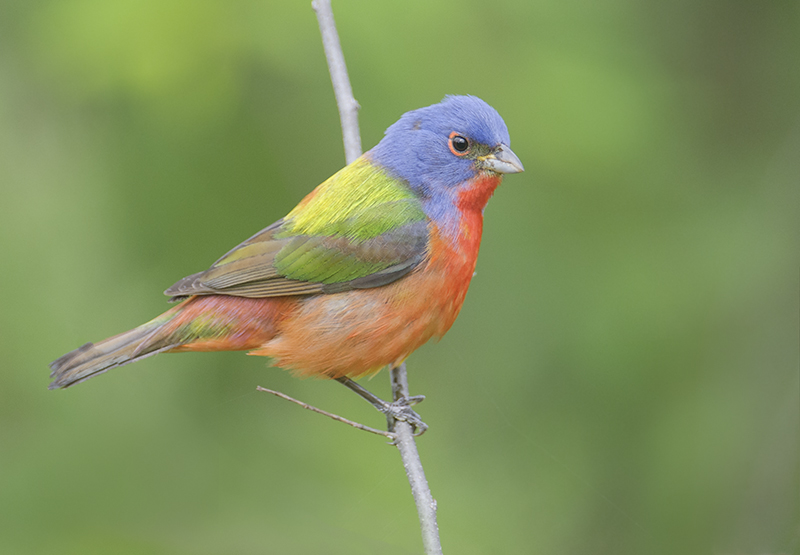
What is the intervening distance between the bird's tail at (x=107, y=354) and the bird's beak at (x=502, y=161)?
1.67 meters

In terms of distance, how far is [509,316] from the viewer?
4941 millimetres

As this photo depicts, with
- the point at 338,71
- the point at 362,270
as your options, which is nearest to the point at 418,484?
the point at 362,270

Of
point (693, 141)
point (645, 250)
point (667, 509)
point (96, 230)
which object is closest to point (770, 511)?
point (667, 509)

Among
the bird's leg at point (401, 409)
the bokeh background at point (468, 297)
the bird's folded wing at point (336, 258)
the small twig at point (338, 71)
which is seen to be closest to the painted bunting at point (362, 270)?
the bird's folded wing at point (336, 258)

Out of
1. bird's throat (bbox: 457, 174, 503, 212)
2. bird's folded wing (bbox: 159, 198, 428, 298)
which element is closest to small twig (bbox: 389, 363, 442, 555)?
bird's folded wing (bbox: 159, 198, 428, 298)

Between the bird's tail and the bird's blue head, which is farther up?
the bird's blue head

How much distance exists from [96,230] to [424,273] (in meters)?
1.88

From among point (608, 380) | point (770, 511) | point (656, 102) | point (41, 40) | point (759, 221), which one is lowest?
point (770, 511)

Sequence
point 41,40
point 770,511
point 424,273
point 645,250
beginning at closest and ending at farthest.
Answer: point 424,273 < point 41,40 < point 770,511 < point 645,250

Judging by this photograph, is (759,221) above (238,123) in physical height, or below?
below

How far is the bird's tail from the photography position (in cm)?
381

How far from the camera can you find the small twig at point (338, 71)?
13.6ft

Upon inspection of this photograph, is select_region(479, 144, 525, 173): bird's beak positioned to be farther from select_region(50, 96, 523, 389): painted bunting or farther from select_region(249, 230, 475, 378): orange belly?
select_region(249, 230, 475, 378): orange belly

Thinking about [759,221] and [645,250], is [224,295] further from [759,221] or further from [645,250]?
[759,221]
